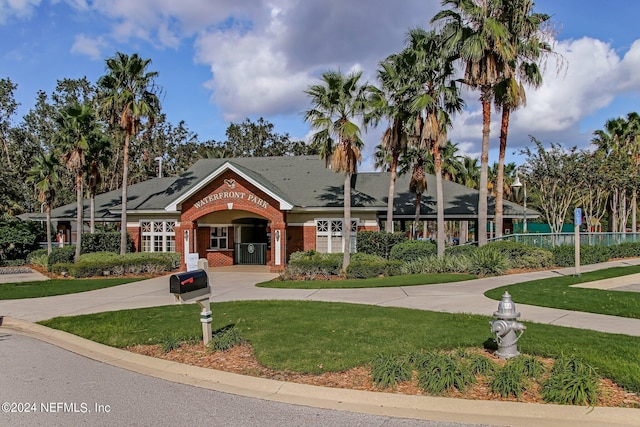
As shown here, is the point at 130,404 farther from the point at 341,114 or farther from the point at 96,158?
the point at 96,158

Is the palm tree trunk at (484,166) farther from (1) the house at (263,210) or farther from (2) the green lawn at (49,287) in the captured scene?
(2) the green lawn at (49,287)

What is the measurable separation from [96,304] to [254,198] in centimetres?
1074

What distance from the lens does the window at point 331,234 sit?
82.7 feet

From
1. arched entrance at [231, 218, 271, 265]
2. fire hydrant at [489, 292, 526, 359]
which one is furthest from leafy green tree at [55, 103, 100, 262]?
fire hydrant at [489, 292, 526, 359]

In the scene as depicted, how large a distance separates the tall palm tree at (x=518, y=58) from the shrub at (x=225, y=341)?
1636cm

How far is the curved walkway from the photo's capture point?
207 inches

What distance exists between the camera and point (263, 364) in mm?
7156

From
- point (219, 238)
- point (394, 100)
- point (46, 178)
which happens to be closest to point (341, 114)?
point (394, 100)

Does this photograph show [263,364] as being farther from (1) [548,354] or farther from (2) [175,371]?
(1) [548,354]

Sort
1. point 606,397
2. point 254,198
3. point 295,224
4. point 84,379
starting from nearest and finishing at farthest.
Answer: point 606,397
point 84,379
point 254,198
point 295,224

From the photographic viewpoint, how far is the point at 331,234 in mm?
25312

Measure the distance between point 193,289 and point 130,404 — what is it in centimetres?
203

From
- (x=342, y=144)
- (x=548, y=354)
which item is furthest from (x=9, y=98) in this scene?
(x=548, y=354)

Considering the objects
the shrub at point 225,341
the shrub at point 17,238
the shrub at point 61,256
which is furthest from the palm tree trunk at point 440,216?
the shrub at point 17,238
